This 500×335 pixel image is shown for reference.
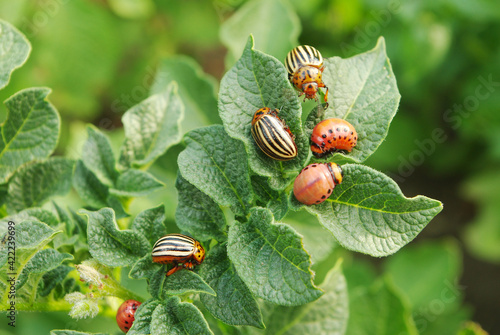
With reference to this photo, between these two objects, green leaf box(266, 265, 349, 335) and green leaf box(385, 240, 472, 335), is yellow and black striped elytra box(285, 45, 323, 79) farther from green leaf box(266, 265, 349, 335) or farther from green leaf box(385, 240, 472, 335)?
green leaf box(385, 240, 472, 335)

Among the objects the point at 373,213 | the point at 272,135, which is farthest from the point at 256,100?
the point at 373,213

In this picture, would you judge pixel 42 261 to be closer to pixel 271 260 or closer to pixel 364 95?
pixel 271 260

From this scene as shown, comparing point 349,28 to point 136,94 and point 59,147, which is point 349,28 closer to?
point 136,94

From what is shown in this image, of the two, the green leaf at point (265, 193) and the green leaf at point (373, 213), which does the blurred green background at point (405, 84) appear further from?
the green leaf at point (373, 213)

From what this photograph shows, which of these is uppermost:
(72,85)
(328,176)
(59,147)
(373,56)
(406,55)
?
(373,56)

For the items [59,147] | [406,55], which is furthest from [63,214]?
[59,147]

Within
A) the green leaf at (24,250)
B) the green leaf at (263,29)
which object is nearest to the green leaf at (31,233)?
the green leaf at (24,250)
